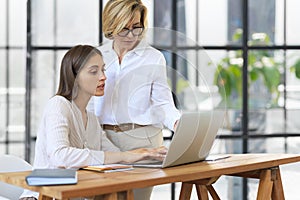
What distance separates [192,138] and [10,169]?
117 centimetres

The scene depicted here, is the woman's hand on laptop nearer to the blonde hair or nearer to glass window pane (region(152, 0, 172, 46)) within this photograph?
the blonde hair

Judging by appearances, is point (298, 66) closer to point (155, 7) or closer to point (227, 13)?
point (227, 13)

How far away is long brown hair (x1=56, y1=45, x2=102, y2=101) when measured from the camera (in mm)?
2605

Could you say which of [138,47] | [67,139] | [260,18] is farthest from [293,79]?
[67,139]

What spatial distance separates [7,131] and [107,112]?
2125 millimetres

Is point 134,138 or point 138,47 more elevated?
point 138,47

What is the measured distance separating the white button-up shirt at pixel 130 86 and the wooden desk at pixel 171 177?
26 centimetres

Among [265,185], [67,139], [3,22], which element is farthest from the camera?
[3,22]

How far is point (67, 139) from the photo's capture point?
98.5 inches

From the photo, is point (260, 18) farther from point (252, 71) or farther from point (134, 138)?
point (134, 138)

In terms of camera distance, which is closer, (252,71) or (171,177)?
(171,177)

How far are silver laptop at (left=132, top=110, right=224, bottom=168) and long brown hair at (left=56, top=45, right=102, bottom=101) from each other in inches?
17.0

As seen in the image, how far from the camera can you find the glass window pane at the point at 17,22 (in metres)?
4.55

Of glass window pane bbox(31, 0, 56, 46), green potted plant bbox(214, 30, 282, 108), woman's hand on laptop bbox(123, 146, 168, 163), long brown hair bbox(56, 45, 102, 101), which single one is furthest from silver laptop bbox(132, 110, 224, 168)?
glass window pane bbox(31, 0, 56, 46)
